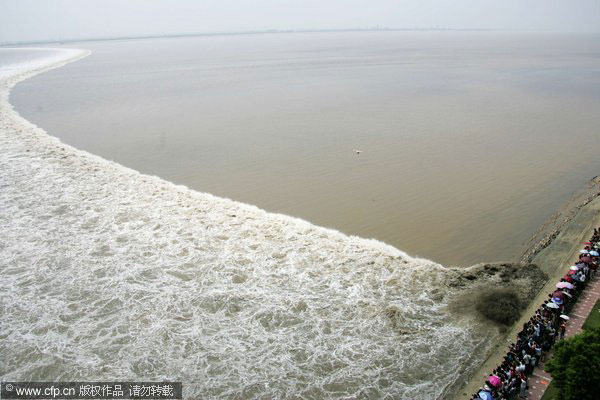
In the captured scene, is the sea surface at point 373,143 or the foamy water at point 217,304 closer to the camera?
the foamy water at point 217,304

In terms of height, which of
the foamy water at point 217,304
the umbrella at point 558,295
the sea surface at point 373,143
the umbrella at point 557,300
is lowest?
the foamy water at point 217,304

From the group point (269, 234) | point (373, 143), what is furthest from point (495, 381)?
point (373, 143)

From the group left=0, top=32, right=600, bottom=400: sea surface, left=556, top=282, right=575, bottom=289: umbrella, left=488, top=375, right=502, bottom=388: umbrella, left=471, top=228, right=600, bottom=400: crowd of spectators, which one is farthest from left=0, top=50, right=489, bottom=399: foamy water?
left=556, top=282, right=575, bottom=289: umbrella

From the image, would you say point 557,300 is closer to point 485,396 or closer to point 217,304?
point 485,396

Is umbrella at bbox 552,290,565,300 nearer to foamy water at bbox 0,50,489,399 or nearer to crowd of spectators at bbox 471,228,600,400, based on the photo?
crowd of spectators at bbox 471,228,600,400

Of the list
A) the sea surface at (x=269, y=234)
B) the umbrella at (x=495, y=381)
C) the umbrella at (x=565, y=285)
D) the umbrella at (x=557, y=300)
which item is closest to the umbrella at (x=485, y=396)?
the umbrella at (x=495, y=381)

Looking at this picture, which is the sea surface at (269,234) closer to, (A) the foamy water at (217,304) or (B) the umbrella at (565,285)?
(A) the foamy water at (217,304)
